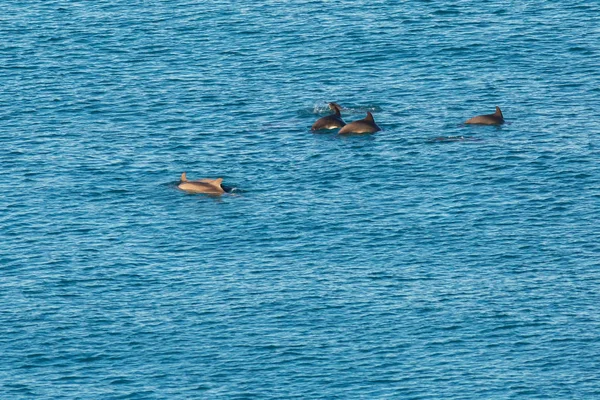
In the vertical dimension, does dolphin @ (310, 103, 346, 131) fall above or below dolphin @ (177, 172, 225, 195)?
below

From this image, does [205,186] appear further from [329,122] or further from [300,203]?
[329,122]

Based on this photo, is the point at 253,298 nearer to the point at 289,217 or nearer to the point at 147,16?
the point at 289,217

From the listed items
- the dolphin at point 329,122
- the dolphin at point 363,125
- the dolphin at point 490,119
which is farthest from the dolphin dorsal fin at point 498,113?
the dolphin at point 329,122

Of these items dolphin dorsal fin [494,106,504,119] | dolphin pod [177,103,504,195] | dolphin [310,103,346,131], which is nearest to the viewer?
dolphin pod [177,103,504,195]

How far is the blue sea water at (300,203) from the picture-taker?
8688 centimetres

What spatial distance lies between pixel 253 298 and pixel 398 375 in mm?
12207

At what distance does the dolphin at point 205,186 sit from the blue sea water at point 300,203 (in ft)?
2.10

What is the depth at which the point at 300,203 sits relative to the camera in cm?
10706

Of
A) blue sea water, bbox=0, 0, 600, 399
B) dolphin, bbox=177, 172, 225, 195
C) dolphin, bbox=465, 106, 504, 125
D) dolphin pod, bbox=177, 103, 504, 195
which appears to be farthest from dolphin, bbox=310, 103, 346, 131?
dolphin, bbox=177, 172, 225, 195

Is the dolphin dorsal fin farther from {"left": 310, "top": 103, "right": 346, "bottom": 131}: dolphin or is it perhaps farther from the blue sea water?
{"left": 310, "top": 103, "right": 346, "bottom": 131}: dolphin

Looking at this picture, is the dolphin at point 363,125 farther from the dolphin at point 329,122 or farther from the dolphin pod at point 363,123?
the dolphin at point 329,122

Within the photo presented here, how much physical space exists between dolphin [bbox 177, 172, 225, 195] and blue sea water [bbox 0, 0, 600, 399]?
64cm

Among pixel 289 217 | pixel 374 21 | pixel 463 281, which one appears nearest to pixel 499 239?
pixel 463 281

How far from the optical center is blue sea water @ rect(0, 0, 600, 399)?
8688 cm
